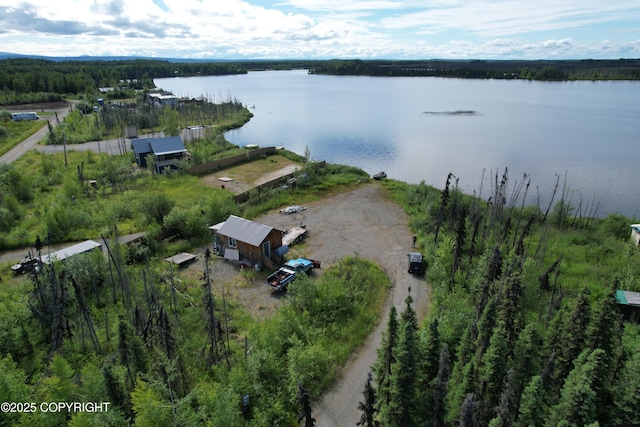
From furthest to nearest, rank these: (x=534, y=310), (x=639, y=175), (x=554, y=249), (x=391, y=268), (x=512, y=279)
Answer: (x=639, y=175) < (x=554, y=249) < (x=391, y=268) < (x=534, y=310) < (x=512, y=279)

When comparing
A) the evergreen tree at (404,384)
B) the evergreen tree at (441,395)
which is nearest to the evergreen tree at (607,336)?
the evergreen tree at (441,395)

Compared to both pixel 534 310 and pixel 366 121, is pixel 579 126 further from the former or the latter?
pixel 534 310

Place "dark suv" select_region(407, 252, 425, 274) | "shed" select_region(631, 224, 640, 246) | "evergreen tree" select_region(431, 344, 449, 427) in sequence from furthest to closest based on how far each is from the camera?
"shed" select_region(631, 224, 640, 246) → "dark suv" select_region(407, 252, 425, 274) → "evergreen tree" select_region(431, 344, 449, 427)

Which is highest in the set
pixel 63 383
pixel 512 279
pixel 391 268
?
pixel 512 279

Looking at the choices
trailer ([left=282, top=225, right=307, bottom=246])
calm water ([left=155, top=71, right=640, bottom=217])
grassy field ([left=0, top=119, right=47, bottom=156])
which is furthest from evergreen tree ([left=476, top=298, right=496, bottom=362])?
grassy field ([left=0, top=119, right=47, bottom=156])

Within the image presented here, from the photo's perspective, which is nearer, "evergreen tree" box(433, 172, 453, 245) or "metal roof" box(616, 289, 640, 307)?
"metal roof" box(616, 289, 640, 307)

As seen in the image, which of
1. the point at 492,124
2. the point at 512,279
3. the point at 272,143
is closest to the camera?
the point at 512,279

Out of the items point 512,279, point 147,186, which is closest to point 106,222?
point 147,186

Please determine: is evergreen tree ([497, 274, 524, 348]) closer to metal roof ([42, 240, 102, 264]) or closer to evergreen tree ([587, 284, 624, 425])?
evergreen tree ([587, 284, 624, 425])
